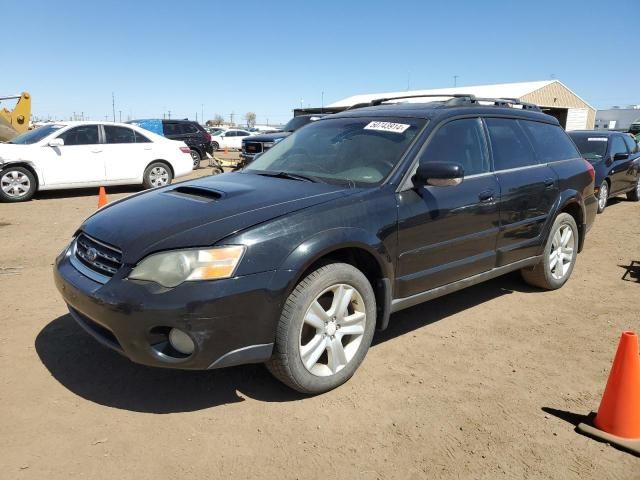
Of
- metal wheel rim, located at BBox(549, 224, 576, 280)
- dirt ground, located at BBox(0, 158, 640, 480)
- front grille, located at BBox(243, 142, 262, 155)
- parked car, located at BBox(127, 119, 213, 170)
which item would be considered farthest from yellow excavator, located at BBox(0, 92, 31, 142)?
metal wheel rim, located at BBox(549, 224, 576, 280)

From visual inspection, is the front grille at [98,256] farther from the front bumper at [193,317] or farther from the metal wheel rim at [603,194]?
the metal wheel rim at [603,194]

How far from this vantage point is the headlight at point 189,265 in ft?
8.67

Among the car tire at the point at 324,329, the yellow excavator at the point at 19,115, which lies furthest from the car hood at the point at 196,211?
the yellow excavator at the point at 19,115

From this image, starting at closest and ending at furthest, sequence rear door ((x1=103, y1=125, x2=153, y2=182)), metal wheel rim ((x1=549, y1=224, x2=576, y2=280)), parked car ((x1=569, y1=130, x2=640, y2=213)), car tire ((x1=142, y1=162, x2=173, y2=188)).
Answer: metal wheel rim ((x1=549, y1=224, x2=576, y2=280)) < parked car ((x1=569, y1=130, x2=640, y2=213)) < rear door ((x1=103, y1=125, x2=153, y2=182)) < car tire ((x1=142, y1=162, x2=173, y2=188))

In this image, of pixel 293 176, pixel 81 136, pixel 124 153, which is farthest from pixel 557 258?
pixel 81 136

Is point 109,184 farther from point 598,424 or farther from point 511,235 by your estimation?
point 598,424

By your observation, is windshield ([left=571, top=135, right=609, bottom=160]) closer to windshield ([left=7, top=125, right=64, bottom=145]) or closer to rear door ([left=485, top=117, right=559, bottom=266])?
rear door ([left=485, top=117, right=559, bottom=266])

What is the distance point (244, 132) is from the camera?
115 feet

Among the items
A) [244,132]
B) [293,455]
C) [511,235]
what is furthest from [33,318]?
[244,132]

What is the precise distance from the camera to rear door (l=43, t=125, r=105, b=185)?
401 inches

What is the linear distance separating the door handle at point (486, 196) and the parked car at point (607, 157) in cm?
645

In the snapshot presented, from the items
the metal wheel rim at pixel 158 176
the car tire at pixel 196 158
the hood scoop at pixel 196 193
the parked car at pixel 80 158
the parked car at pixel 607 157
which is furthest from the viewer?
the car tire at pixel 196 158

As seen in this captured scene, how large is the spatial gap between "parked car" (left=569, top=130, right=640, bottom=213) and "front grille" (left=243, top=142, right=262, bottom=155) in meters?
7.89

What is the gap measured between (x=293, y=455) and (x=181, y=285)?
1023 millimetres
